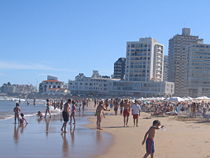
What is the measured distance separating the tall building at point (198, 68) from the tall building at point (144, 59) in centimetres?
1042

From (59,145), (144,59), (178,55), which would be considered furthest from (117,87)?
(59,145)

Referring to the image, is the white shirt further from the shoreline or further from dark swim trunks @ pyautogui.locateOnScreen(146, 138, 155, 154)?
dark swim trunks @ pyautogui.locateOnScreen(146, 138, 155, 154)

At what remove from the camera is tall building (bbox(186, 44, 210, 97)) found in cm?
12106

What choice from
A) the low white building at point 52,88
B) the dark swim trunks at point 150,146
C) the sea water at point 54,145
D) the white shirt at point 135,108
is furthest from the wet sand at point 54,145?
the low white building at point 52,88

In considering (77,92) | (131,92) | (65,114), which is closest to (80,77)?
(77,92)

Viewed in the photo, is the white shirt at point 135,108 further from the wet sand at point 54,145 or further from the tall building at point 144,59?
the tall building at point 144,59

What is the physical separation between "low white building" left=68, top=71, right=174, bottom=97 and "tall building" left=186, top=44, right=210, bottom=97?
8.21 metres

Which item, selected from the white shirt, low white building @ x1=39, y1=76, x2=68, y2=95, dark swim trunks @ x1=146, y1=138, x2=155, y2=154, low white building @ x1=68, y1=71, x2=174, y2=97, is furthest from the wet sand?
low white building @ x1=39, y1=76, x2=68, y2=95

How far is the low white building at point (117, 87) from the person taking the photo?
11231 cm

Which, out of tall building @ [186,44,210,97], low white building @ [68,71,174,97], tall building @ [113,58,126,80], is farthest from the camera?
tall building @ [113,58,126,80]

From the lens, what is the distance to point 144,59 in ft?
390

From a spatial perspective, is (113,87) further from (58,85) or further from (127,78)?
(58,85)

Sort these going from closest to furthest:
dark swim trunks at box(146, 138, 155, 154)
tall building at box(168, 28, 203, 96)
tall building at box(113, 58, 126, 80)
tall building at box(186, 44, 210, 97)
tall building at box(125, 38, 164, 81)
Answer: dark swim trunks at box(146, 138, 155, 154) → tall building at box(125, 38, 164, 81) → tall building at box(186, 44, 210, 97) → tall building at box(168, 28, 203, 96) → tall building at box(113, 58, 126, 80)

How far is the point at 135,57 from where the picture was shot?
120312 mm
